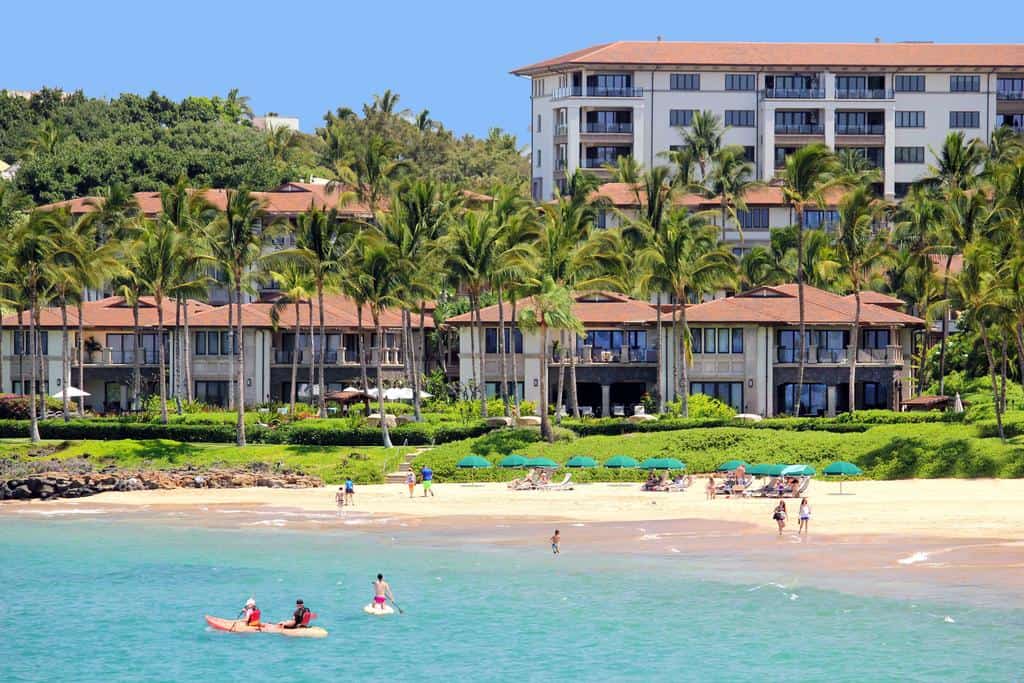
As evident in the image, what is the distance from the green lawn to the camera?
70625mm

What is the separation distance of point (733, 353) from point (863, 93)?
5884 cm

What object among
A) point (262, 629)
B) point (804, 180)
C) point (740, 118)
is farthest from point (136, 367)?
point (740, 118)

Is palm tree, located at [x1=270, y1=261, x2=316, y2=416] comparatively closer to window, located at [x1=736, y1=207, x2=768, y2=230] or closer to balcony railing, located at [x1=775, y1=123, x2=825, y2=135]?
window, located at [x1=736, y1=207, x2=768, y2=230]

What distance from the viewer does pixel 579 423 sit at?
246 feet

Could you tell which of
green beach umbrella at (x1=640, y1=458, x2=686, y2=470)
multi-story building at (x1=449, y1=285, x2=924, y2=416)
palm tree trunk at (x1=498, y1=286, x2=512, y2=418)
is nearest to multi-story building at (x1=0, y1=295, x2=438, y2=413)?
palm tree trunk at (x1=498, y1=286, x2=512, y2=418)

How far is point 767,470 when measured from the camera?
62.0 m

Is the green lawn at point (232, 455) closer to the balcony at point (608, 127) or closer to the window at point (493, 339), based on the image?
the window at point (493, 339)

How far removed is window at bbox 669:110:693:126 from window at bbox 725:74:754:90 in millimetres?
3922

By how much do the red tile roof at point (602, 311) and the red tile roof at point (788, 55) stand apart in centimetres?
4882

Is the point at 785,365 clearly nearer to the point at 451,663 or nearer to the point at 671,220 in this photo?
the point at 671,220

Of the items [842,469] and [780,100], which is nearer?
[842,469]

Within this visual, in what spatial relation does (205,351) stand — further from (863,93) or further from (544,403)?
(863,93)

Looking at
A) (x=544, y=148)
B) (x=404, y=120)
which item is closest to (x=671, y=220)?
(x=544, y=148)

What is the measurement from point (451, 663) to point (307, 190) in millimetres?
90951
